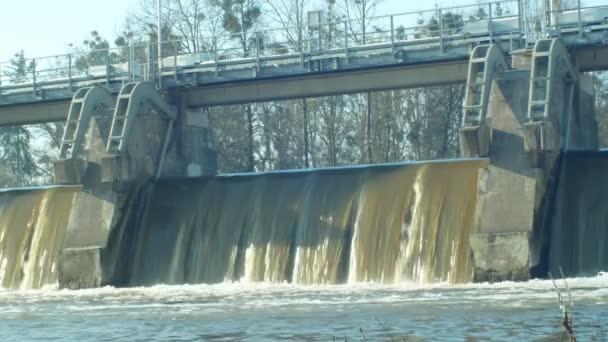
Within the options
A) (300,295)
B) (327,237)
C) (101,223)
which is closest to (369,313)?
(300,295)

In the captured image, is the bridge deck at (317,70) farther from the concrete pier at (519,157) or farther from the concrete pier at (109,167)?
the concrete pier at (519,157)

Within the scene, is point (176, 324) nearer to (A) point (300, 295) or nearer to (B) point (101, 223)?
(A) point (300, 295)

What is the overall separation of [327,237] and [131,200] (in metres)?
8.52

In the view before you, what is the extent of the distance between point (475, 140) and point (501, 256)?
12.9ft

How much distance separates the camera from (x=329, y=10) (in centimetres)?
7325

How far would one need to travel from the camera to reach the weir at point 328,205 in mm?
35062

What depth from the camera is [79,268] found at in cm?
4134

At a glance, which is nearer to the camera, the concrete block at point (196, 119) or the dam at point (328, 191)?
the dam at point (328, 191)

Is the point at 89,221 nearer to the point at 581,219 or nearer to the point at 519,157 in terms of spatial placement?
the point at 519,157

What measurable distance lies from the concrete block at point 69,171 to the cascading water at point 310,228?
102 inches

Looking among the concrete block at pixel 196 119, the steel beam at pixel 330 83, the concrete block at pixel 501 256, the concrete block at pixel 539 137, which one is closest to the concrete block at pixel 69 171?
the concrete block at pixel 196 119

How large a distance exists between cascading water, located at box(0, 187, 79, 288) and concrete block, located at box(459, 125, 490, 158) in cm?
1596

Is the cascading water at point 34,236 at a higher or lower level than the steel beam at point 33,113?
lower

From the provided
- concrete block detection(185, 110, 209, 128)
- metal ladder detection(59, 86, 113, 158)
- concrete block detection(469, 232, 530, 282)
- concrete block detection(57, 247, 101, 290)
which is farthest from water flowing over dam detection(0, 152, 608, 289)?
concrete block detection(185, 110, 209, 128)
